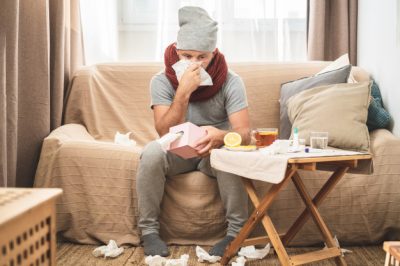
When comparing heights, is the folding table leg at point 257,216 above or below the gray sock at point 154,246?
above

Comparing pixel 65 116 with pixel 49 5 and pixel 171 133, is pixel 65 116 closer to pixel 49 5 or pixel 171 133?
pixel 49 5

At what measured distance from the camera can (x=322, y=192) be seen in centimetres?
189

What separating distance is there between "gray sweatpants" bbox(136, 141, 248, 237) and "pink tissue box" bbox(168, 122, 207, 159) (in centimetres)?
14

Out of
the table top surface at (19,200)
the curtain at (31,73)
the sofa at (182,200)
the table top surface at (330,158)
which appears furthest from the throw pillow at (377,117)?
the table top surface at (19,200)

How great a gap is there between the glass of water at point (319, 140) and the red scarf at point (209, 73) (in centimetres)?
52

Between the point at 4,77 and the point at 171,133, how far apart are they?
679mm

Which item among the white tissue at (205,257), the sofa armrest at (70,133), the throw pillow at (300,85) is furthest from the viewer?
the throw pillow at (300,85)

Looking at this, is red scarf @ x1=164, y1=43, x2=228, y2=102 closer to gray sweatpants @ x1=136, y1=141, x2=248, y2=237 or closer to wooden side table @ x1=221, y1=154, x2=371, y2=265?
gray sweatpants @ x1=136, y1=141, x2=248, y2=237

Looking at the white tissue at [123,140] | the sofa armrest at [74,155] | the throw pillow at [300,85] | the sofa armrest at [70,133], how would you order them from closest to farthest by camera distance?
the sofa armrest at [74,155] → the sofa armrest at [70,133] → the throw pillow at [300,85] → the white tissue at [123,140]

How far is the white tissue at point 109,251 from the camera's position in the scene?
2.02 metres

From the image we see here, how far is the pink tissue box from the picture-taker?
1.92 meters

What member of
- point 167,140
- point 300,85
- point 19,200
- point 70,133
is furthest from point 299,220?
point 19,200

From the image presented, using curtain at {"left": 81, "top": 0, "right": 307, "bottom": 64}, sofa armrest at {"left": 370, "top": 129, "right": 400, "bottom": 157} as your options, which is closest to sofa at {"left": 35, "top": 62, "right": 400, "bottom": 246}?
sofa armrest at {"left": 370, "top": 129, "right": 400, "bottom": 157}

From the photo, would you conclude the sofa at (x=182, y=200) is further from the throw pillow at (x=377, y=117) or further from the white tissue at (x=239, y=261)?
the white tissue at (x=239, y=261)
